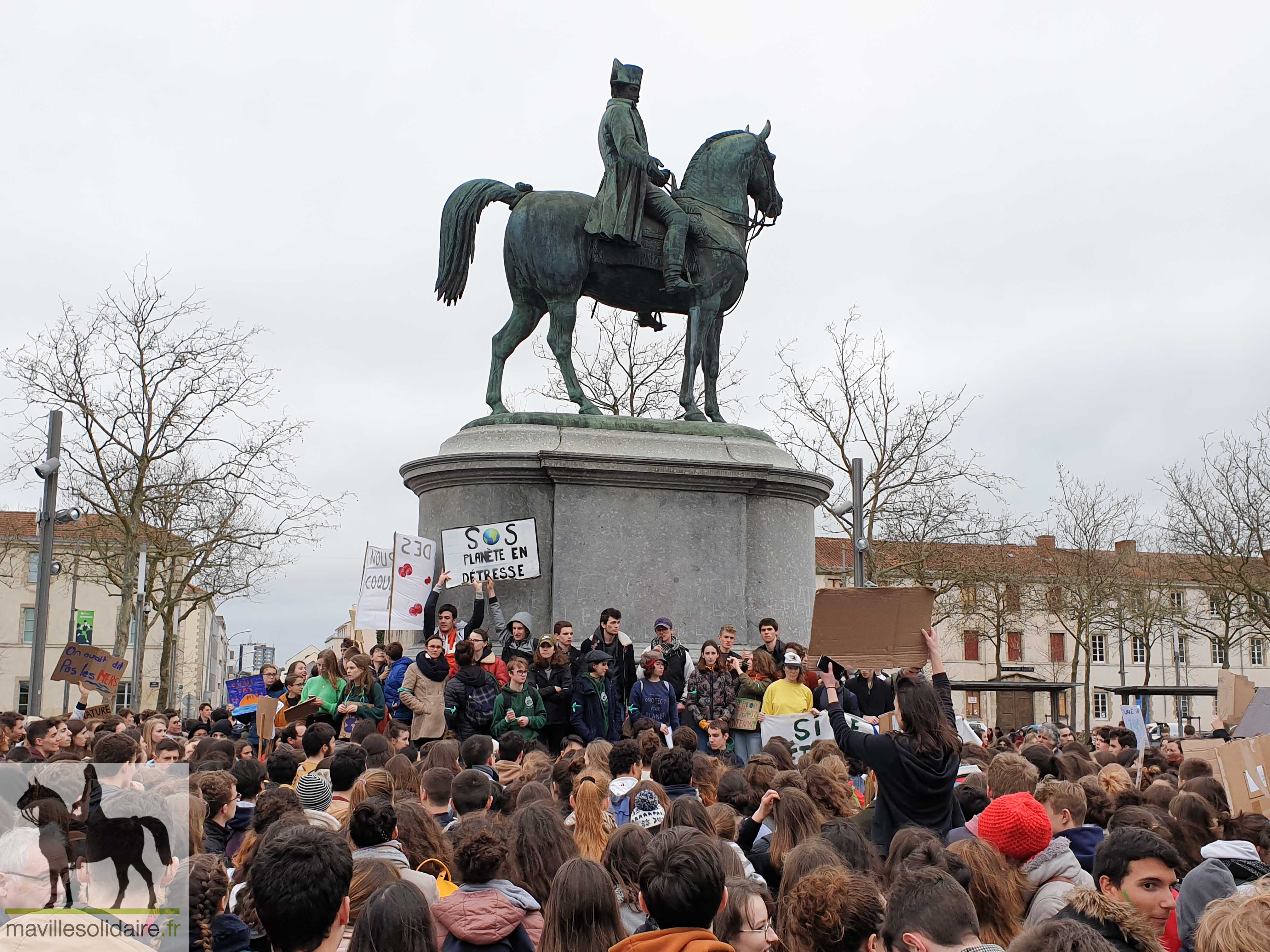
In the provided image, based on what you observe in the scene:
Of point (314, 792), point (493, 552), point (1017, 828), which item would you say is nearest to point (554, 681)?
point (493, 552)

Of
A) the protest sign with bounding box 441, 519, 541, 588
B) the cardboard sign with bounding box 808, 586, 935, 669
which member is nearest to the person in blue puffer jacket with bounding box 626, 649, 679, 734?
the protest sign with bounding box 441, 519, 541, 588

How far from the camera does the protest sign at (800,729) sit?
1061 centimetres

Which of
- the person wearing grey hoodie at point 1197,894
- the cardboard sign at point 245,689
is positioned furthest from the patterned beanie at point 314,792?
the cardboard sign at point 245,689

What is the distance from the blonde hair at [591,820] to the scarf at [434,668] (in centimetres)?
586

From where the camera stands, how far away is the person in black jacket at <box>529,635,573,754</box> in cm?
1248

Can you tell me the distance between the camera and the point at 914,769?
21.1ft

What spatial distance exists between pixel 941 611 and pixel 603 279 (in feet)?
112

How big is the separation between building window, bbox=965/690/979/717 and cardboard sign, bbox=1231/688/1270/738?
5951 cm

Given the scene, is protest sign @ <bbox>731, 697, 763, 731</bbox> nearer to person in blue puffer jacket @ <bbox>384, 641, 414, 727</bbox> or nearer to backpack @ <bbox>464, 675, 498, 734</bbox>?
backpack @ <bbox>464, 675, 498, 734</bbox>

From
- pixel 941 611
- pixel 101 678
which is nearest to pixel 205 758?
pixel 101 678

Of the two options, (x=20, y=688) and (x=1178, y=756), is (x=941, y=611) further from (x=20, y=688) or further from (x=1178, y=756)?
(x=20, y=688)

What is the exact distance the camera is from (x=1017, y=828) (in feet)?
17.0

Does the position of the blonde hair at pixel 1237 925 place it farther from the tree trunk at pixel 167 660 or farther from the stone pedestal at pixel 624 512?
the tree trunk at pixel 167 660

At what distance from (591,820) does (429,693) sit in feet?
19.9
